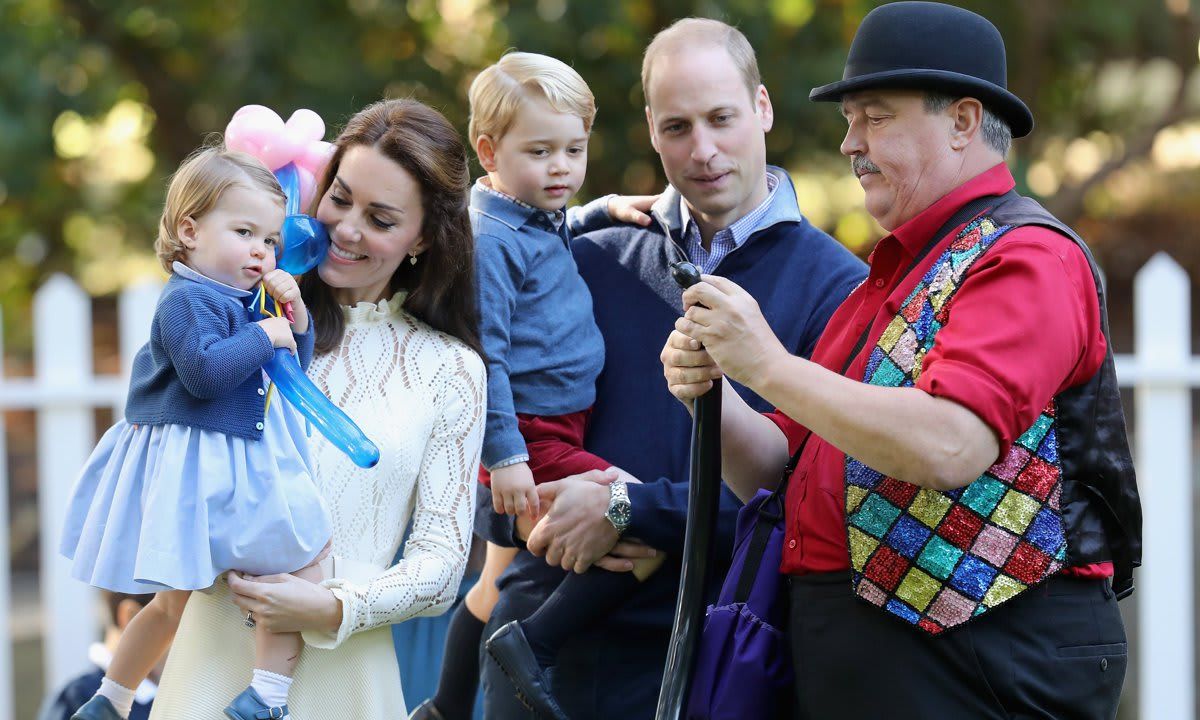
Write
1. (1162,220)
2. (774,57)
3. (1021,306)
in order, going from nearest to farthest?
(1021,306) → (774,57) → (1162,220)

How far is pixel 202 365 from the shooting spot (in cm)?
215

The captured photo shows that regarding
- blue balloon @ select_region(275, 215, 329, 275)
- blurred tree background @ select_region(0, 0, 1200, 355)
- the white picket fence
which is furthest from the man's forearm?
blurred tree background @ select_region(0, 0, 1200, 355)

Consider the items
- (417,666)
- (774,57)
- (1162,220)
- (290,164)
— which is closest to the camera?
(290,164)

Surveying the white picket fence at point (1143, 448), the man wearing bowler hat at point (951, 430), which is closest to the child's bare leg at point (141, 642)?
the man wearing bowler hat at point (951, 430)

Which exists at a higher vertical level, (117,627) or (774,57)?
(774,57)

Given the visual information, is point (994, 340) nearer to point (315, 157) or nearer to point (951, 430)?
point (951, 430)

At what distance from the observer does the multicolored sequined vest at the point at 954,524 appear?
1991 mm

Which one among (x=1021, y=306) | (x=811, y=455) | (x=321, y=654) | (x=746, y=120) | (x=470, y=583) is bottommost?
(x=470, y=583)

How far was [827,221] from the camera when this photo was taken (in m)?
6.98

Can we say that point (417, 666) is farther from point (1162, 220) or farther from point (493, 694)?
point (1162, 220)

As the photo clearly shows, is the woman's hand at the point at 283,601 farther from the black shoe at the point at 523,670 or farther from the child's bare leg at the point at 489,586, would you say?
the child's bare leg at the point at 489,586

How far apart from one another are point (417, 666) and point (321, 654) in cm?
114

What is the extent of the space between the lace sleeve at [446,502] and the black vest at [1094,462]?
1.00 metres

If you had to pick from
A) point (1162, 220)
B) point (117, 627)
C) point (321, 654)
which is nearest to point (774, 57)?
point (117, 627)
